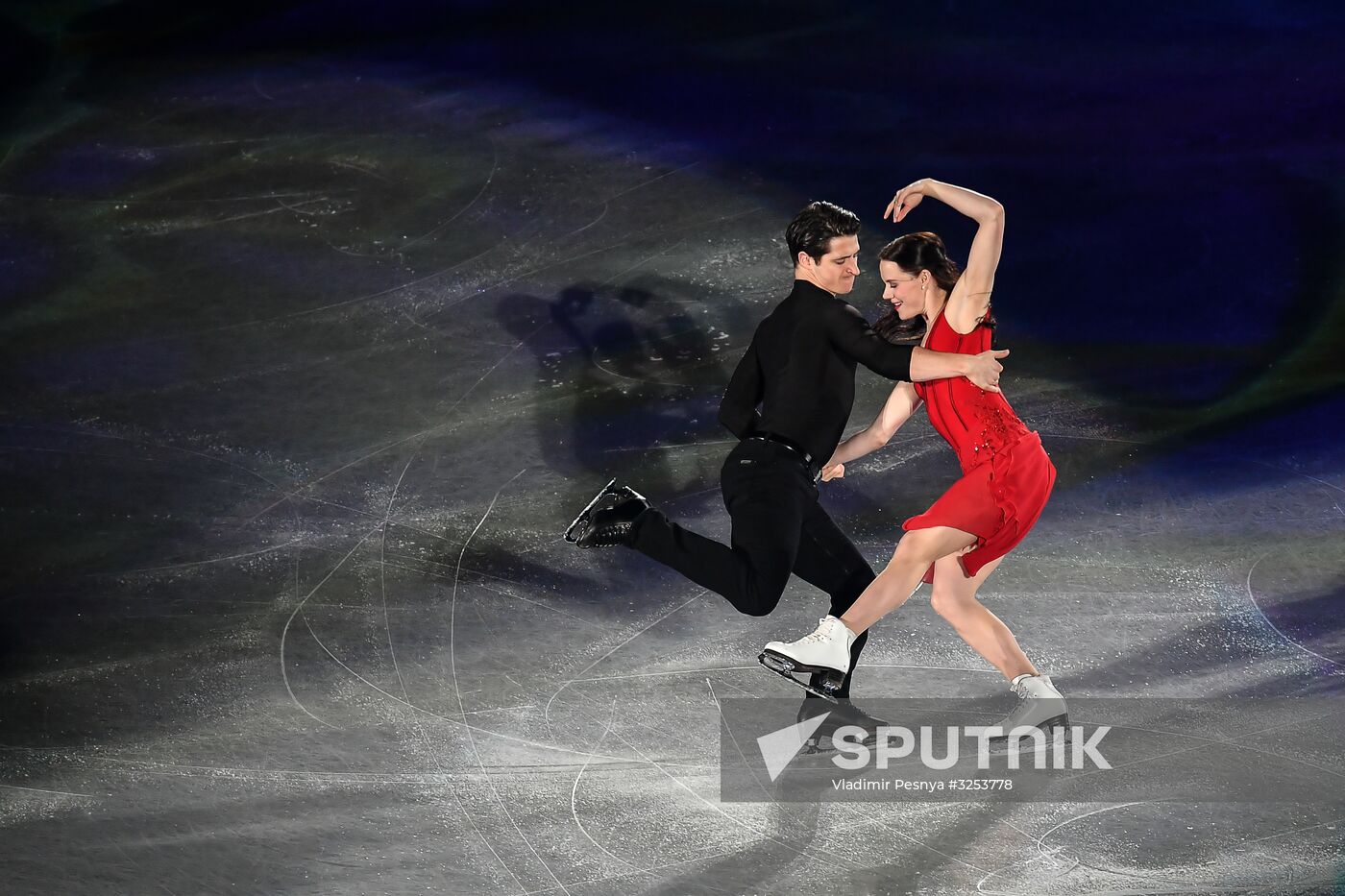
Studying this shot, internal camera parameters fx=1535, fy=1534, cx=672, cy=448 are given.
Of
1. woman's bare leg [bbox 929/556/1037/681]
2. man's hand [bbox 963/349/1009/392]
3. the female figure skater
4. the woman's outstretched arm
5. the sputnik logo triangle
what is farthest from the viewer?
woman's bare leg [bbox 929/556/1037/681]

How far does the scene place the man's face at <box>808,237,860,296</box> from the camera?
5166 mm

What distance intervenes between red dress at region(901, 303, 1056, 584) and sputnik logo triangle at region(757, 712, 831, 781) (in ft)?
2.63

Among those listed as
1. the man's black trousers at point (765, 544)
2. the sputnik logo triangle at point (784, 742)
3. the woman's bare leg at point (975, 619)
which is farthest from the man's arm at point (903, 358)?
the sputnik logo triangle at point (784, 742)

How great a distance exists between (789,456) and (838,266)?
0.67 meters

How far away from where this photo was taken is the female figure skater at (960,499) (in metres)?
4.92

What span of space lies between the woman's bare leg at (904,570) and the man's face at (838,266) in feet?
2.87

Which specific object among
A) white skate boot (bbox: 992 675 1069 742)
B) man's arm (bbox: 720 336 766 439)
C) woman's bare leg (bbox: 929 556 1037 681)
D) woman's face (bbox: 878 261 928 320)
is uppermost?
woman's face (bbox: 878 261 928 320)

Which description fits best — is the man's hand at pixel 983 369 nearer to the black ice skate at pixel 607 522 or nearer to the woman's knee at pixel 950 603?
the woman's knee at pixel 950 603

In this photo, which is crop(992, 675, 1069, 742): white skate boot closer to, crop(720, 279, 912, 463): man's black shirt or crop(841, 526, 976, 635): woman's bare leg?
crop(841, 526, 976, 635): woman's bare leg

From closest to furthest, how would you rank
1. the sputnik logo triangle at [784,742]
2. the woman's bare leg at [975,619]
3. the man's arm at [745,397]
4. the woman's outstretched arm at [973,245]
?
the woman's outstretched arm at [973,245]
the sputnik logo triangle at [784,742]
the woman's bare leg at [975,619]
the man's arm at [745,397]

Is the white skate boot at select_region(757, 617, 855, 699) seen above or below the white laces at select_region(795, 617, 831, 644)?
below

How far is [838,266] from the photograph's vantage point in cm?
520

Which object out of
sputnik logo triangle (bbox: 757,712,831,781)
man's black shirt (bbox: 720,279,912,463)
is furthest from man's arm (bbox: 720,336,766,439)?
sputnik logo triangle (bbox: 757,712,831,781)

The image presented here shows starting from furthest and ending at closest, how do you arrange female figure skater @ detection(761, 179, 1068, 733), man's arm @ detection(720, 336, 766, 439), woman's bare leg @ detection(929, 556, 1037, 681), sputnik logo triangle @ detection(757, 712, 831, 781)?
man's arm @ detection(720, 336, 766, 439) → woman's bare leg @ detection(929, 556, 1037, 681) → sputnik logo triangle @ detection(757, 712, 831, 781) → female figure skater @ detection(761, 179, 1068, 733)
